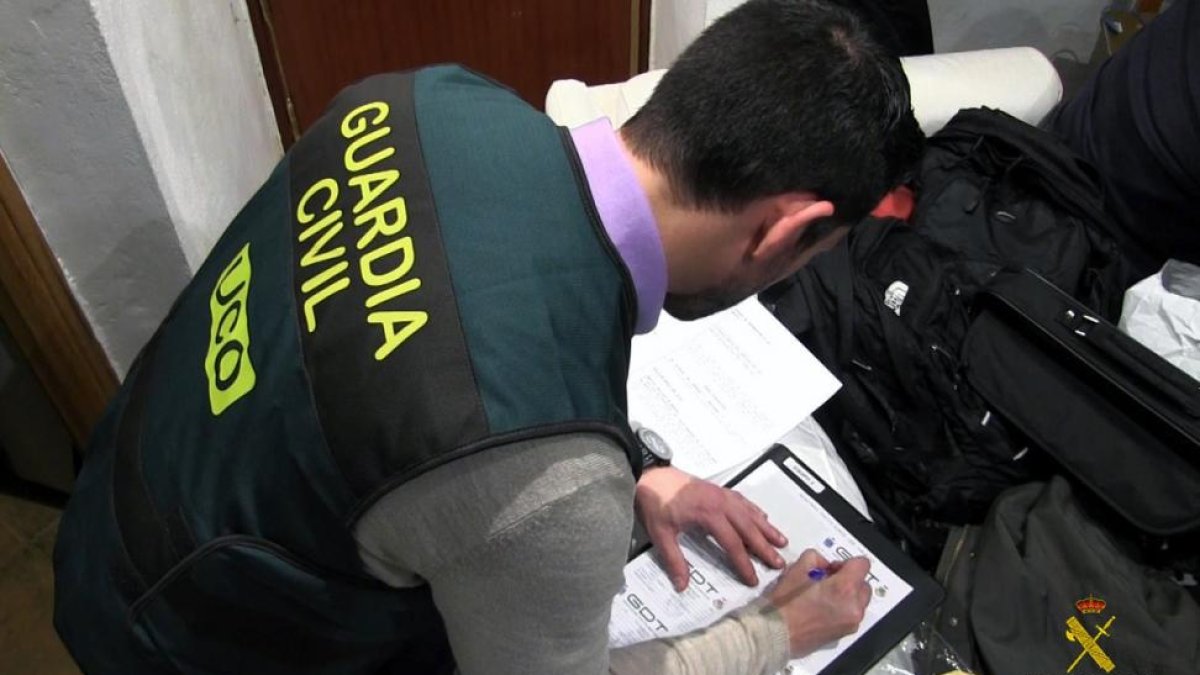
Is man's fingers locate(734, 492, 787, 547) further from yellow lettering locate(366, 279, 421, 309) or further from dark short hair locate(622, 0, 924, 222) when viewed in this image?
yellow lettering locate(366, 279, 421, 309)

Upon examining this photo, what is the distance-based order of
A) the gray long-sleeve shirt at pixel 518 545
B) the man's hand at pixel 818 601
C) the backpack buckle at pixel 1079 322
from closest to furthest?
the gray long-sleeve shirt at pixel 518 545, the man's hand at pixel 818 601, the backpack buckle at pixel 1079 322

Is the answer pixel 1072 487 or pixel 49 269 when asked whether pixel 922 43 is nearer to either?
pixel 1072 487

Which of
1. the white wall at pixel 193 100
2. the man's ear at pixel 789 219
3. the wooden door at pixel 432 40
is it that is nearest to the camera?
the man's ear at pixel 789 219

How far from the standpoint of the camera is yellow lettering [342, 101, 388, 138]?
0.67 metres

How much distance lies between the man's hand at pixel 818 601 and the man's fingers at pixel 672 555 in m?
0.08

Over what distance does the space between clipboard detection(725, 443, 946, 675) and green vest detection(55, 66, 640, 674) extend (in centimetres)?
39

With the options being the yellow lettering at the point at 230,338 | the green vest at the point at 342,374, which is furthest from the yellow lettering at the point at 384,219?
the yellow lettering at the point at 230,338

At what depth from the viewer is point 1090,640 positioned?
0.94m

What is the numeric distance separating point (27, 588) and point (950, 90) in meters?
1.59

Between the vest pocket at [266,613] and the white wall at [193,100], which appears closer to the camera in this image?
the vest pocket at [266,613]

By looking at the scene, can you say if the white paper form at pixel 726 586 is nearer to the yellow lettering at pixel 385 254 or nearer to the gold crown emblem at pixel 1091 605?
the gold crown emblem at pixel 1091 605

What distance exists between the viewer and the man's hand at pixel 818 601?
828mm

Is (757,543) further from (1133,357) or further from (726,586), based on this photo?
(1133,357)

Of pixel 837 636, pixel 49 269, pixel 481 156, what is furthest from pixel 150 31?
pixel 837 636
